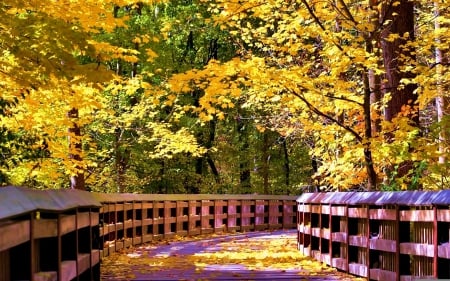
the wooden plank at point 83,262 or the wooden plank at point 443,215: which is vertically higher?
the wooden plank at point 443,215

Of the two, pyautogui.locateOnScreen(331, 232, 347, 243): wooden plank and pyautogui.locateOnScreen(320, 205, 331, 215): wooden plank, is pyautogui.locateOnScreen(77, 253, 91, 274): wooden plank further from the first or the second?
pyautogui.locateOnScreen(320, 205, 331, 215): wooden plank

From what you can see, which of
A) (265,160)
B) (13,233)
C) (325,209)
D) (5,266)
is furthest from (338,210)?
(265,160)

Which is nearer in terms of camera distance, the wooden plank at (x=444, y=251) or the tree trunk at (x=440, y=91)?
the wooden plank at (x=444, y=251)

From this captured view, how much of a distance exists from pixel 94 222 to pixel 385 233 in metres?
3.69

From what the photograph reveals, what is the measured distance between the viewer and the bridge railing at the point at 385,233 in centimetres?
732

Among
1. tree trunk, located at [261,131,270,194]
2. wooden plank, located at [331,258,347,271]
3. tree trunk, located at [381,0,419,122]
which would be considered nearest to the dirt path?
wooden plank, located at [331,258,347,271]

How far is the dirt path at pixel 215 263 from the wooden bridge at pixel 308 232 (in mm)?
315

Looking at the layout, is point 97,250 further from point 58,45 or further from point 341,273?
point 341,273

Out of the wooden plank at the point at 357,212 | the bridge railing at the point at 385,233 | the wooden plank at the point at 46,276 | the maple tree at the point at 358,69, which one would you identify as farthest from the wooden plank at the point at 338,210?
the wooden plank at the point at 46,276

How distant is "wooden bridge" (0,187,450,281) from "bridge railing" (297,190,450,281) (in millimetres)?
11

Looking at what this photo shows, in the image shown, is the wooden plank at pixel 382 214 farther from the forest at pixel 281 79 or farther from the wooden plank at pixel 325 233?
the wooden plank at pixel 325 233

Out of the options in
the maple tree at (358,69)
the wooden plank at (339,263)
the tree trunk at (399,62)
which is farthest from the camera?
the tree trunk at (399,62)

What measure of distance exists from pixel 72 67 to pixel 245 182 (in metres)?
29.2

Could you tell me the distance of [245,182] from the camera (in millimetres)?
38531
